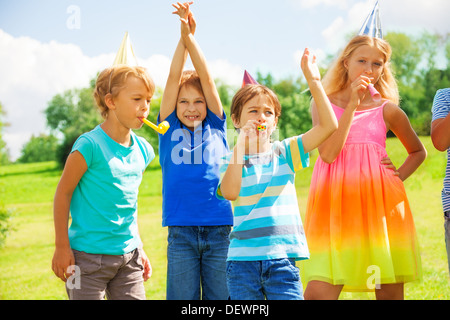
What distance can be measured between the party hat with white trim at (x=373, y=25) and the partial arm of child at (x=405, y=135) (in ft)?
1.35

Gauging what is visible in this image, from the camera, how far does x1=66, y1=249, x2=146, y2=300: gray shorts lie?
2340 millimetres

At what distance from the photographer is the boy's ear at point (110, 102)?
255 centimetres

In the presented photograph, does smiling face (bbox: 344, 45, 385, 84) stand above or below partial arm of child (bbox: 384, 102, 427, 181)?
above

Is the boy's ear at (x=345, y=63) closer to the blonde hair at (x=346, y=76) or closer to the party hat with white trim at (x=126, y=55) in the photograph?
the blonde hair at (x=346, y=76)

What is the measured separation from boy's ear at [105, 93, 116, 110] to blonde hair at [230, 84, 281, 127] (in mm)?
611

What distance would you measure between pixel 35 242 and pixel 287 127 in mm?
6860

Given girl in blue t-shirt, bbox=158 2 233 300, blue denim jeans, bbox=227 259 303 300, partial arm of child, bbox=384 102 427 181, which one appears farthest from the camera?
partial arm of child, bbox=384 102 427 181

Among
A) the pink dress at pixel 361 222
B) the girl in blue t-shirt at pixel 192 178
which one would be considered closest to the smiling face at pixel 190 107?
the girl in blue t-shirt at pixel 192 178

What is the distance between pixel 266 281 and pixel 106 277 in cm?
80

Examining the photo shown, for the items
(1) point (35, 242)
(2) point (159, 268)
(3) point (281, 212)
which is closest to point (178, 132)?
(3) point (281, 212)

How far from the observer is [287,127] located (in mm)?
13336

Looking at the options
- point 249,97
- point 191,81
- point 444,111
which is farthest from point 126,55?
point 444,111

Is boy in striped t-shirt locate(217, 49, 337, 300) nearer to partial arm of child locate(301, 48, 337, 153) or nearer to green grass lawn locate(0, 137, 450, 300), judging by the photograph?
partial arm of child locate(301, 48, 337, 153)

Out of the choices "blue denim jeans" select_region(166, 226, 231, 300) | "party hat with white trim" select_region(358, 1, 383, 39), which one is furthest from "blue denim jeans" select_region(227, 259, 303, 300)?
"party hat with white trim" select_region(358, 1, 383, 39)
